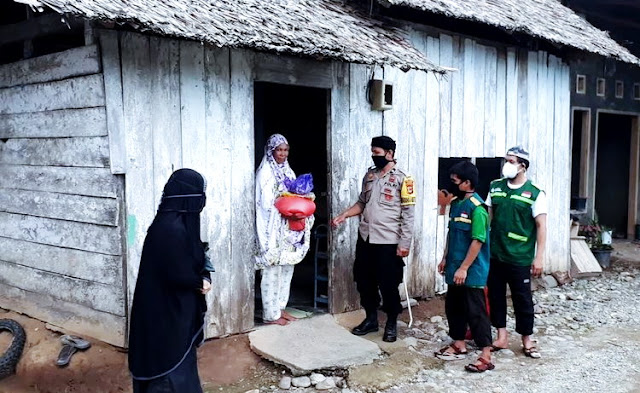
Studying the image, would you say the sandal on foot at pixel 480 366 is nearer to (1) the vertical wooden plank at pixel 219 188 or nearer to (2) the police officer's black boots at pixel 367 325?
(2) the police officer's black boots at pixel 367 325

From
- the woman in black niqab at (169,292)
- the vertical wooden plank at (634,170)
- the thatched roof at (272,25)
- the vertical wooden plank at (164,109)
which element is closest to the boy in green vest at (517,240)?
the thatched roof at (272,25)

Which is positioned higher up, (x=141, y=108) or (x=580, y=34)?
(x=580, y=34)

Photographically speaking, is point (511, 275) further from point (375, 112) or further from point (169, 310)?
point (169, 310)

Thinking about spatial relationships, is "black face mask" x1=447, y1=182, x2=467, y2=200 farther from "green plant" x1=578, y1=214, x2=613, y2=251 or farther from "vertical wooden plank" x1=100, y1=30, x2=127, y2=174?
"green plant" x1=578, y1=214, x2=613, y2=251

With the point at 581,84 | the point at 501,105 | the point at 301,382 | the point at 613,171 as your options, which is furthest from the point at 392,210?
the point at 613,171

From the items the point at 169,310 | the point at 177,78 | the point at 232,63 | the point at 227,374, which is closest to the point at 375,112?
the point at 232,63

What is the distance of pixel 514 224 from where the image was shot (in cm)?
550

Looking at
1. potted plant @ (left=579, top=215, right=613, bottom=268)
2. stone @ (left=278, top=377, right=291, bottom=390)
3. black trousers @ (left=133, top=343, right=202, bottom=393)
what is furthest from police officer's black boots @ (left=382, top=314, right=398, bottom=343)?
potted plant @ (left=579, top=215, right=613, bottom=268)

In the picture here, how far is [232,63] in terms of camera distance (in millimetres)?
5270

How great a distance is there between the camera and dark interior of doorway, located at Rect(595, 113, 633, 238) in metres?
12.6

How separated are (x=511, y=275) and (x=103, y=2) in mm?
4069

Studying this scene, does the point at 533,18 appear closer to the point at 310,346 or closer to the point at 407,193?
the point at 407,193

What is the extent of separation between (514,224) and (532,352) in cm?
123

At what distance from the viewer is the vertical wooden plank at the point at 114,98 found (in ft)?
14.9
